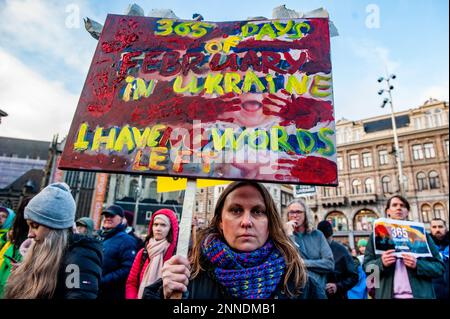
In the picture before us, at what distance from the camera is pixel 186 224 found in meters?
1.73

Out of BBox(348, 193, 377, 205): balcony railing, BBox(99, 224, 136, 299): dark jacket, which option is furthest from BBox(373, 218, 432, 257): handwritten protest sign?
BBox(348, 193, 377, 205): balcony railing

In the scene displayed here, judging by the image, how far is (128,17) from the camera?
2.46 meters

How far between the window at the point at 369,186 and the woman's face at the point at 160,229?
3722cm

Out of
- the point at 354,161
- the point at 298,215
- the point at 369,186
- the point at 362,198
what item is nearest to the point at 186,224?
the point at 298,215

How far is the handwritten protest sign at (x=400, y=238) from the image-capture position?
3.10 m

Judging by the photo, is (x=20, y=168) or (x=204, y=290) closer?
(x=204, y=290)

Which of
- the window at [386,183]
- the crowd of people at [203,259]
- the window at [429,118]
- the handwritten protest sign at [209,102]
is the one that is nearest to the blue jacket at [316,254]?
the crowd of people at [203,259]

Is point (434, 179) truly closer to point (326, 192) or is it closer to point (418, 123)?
point (418, 123)

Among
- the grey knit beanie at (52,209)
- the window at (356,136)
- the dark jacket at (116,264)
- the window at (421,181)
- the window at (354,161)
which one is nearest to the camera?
the grey knit beanie at (52,209)

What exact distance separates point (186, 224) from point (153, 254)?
2135 millimetres

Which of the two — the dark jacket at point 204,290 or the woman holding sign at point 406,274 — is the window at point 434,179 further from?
the dark jacket at point 204,290
